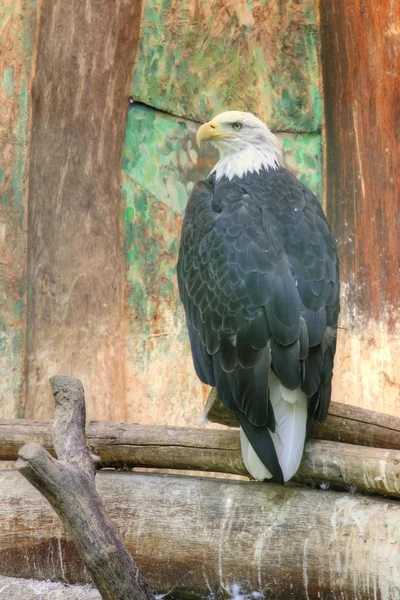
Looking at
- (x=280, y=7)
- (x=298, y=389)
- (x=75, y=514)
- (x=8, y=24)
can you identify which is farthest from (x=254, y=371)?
(x=280, y=7)

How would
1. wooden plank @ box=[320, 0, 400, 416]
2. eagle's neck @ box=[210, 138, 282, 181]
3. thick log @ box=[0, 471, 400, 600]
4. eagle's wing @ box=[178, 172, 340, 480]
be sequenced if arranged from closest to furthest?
thick log @ box=[0, 471, 400, 600] < eagle's wing @ box=[178, 172, 340, 480] < eagle's neck @ box=[210, 138, 282, 181] < wooden plank @ box=[320, 0, 400, 416]

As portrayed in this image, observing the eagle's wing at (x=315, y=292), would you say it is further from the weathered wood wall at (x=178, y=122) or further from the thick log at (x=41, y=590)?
the weathered wood wall at (x=178, y=122)

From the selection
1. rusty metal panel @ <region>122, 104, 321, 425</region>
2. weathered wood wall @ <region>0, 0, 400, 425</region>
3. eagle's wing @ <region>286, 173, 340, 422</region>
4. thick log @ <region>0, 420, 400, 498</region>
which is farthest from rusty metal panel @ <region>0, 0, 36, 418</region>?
eagle's wing @ <region>286, 173, 340, 422</region>

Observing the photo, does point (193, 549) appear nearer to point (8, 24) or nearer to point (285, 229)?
point (285, 229)

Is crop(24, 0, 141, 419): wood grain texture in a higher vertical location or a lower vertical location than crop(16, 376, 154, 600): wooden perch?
higher

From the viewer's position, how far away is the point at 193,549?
3.51 meters

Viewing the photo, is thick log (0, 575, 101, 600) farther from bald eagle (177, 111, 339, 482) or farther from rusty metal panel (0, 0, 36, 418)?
rusty metal panel (0, 0, 36, 418)

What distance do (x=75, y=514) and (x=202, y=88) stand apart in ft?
12.5

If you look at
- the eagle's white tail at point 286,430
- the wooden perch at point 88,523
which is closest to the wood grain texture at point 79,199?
the eagle's white tail at point 286,430

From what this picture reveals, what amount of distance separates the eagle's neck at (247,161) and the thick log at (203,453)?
3.82 ft

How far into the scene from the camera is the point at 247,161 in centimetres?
431

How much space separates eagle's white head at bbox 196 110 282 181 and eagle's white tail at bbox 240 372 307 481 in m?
1.26

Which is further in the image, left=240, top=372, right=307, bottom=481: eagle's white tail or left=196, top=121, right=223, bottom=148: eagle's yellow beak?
left=196, top=121, right=223, bottom=148: eagle's yellow beak

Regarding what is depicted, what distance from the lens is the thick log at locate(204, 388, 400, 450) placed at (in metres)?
3.72
